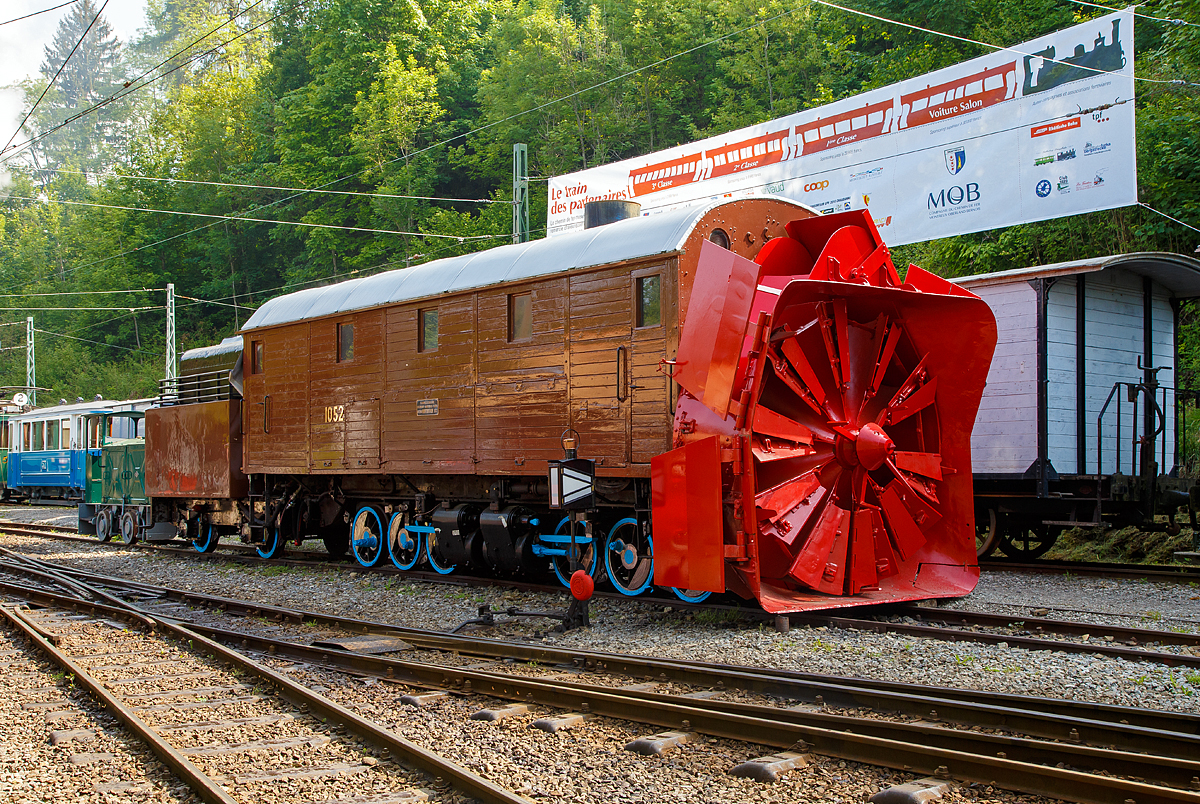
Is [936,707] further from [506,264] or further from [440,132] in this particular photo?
[440,132]

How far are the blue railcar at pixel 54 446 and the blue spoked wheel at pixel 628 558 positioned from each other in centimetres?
1857

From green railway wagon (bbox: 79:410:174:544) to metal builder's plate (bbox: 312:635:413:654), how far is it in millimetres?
11772

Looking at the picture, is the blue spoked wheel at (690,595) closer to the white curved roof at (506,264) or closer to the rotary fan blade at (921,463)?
the rotary fan blade at (921,463)

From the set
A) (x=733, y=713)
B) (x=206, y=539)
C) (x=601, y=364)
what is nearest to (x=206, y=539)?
(x=206, y=539)

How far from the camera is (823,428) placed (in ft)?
28.8

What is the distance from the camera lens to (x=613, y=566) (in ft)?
33.6

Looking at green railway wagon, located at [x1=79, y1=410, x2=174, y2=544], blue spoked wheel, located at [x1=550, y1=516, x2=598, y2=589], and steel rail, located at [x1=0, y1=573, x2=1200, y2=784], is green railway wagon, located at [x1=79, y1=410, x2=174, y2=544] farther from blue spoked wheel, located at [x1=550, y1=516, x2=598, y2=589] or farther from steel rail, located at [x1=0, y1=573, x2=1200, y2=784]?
steel rail, located at [x1=0, y1=573, x2=1200, y2=784]

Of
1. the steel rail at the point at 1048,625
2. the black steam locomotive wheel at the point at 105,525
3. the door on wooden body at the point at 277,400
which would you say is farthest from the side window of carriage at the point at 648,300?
the black steam locomotive wheel at the point at 105,525

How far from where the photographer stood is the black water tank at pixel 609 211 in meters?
11.6

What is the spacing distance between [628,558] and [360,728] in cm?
481

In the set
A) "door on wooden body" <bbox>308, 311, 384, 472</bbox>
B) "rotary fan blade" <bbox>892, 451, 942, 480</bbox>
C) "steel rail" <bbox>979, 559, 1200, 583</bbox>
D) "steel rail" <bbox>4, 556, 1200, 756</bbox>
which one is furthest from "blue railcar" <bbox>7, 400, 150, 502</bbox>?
"rotary fan blade" <bbox>892, 451, 942, 480</bbox>

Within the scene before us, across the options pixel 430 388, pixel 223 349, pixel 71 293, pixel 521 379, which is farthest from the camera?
pixel 71 293

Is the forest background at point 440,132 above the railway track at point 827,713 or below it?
above

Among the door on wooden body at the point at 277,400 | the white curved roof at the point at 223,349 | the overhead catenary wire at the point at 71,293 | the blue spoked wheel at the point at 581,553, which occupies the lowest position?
the blue spoked wheel at the point at 581,553
